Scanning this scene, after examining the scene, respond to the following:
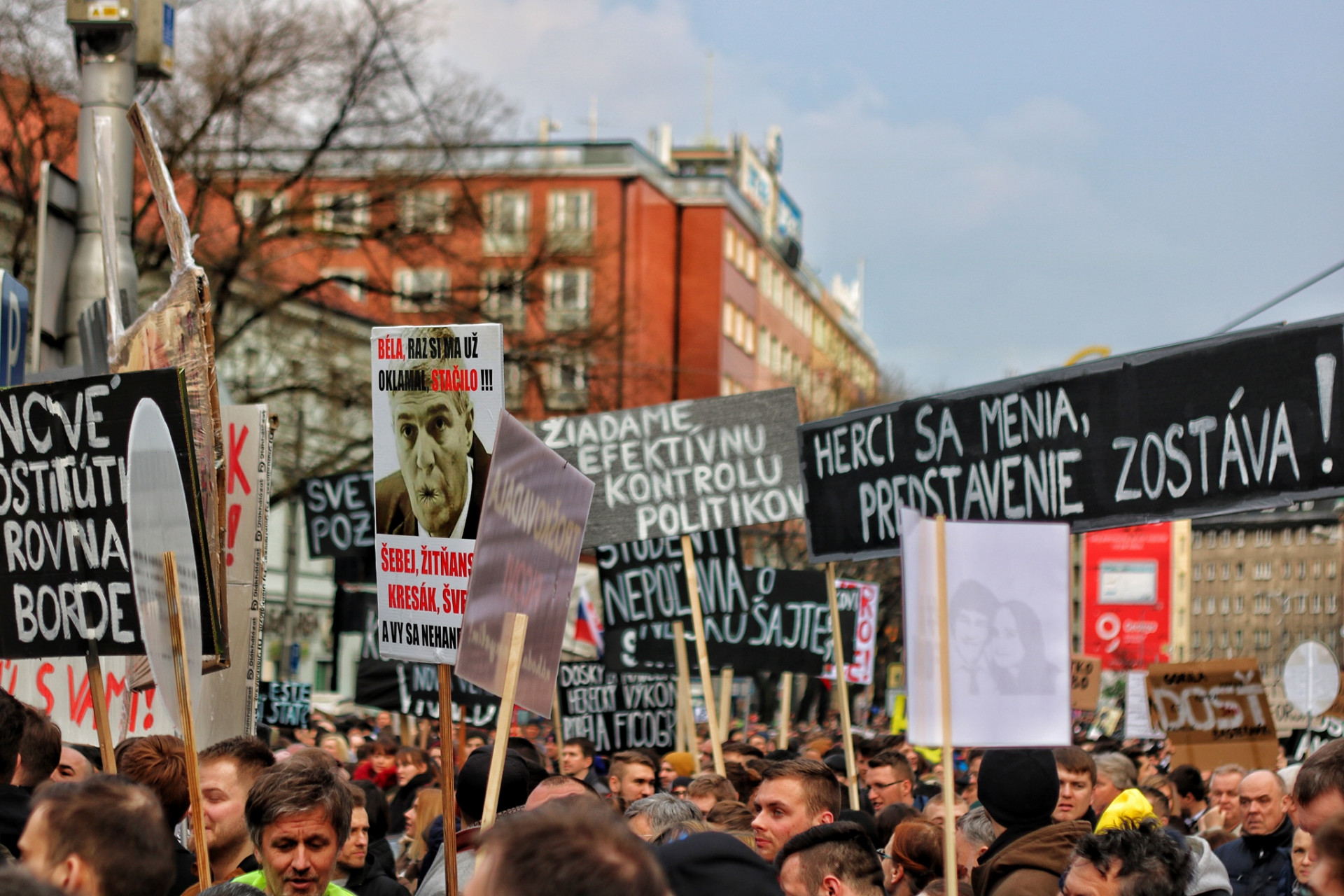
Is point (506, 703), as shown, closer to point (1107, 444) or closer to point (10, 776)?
point (10, 776)

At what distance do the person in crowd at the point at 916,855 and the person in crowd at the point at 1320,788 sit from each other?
152 cm

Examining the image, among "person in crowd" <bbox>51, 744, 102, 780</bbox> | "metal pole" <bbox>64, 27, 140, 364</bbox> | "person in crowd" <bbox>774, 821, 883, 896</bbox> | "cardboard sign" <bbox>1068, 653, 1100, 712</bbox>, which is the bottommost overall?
"cardboard sign" <bbox>1068, 653, 1100, 712</bbox>

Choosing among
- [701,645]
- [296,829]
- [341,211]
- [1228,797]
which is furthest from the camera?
[341,211]

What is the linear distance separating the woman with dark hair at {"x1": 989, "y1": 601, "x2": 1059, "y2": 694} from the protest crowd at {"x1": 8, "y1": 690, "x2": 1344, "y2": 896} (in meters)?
0.34

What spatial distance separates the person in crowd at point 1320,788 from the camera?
4031 millimetres

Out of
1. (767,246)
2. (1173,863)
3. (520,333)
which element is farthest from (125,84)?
(767,246)

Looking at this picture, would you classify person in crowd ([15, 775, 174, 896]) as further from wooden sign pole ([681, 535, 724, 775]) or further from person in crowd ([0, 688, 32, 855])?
wooden sign pole ([681, 535, 724, 775])

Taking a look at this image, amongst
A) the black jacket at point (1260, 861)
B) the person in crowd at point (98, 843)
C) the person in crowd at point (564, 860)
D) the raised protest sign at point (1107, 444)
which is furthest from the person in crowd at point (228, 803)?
the black jacket at point (1260, 861)

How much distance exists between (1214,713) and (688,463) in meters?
4.71

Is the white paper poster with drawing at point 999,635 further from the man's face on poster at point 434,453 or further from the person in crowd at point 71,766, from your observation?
the person in crowd at point 71,766

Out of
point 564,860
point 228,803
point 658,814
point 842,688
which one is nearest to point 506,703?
point 228,803

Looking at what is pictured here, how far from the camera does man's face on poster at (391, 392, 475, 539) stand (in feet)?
16.1

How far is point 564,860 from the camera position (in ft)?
6.71

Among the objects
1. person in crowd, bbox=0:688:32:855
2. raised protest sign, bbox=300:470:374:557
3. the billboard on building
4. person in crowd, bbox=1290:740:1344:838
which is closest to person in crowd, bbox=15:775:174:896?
person in crowd, bbox=0:688:32:855
